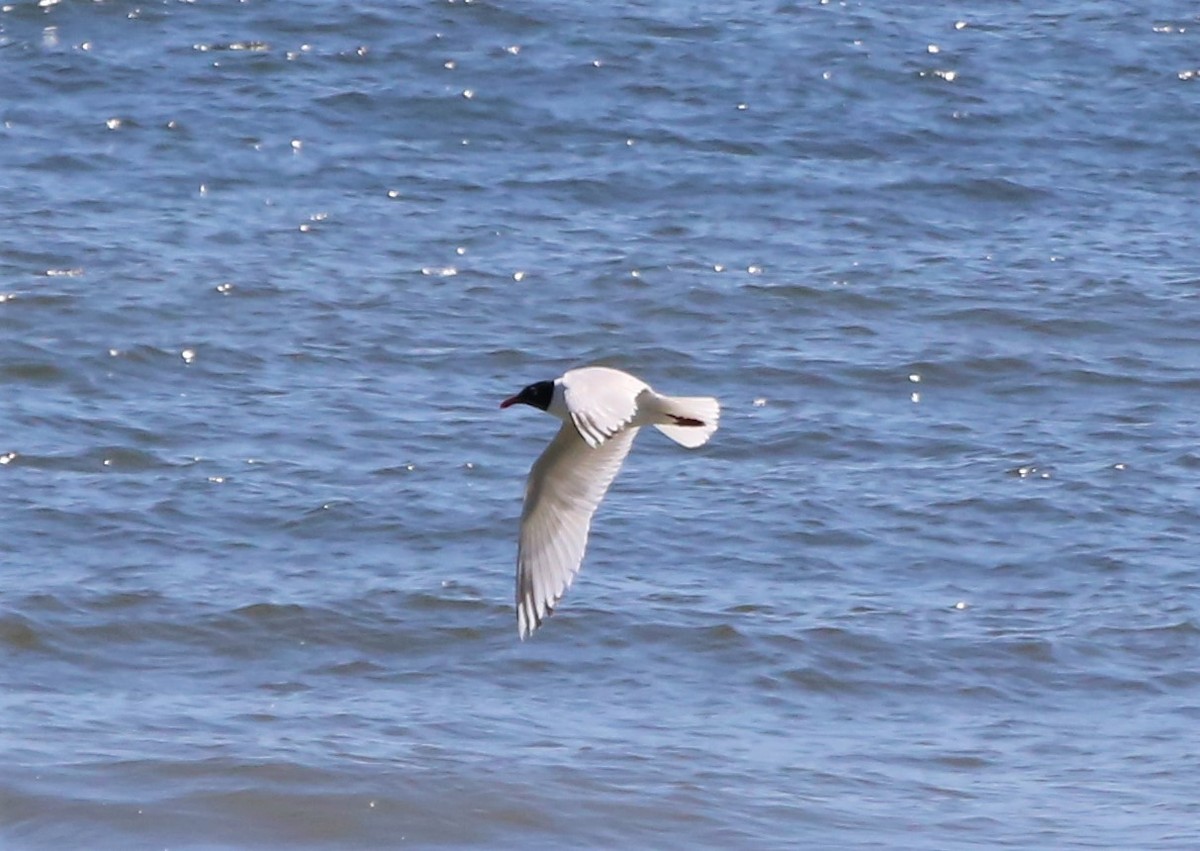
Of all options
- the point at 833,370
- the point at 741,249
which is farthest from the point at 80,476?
the point at 741,249

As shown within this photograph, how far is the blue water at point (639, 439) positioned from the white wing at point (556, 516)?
562 millimetres

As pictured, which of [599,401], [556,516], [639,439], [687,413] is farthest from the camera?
[639,439]

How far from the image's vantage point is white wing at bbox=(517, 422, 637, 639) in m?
5.79

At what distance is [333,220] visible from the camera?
1143 cm

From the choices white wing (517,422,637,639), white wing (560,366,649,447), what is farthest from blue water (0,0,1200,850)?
white wing (560,366,649,447)

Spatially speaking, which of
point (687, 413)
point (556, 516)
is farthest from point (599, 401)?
point (556, 516)

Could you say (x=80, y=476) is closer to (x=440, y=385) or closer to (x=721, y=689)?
(x=440, y=385)

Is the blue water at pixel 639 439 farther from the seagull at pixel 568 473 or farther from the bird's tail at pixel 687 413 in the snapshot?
the bird's tail at pixel 687 413

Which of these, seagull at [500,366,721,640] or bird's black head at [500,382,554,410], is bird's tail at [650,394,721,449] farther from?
bird's black head at [500,382,554,410]

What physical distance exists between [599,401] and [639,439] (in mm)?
3829

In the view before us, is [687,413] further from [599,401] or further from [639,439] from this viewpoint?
[639,439]

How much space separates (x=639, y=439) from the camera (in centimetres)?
902

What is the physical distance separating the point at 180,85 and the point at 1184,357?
21.0 ft

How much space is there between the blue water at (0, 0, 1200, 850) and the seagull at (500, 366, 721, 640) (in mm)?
573
